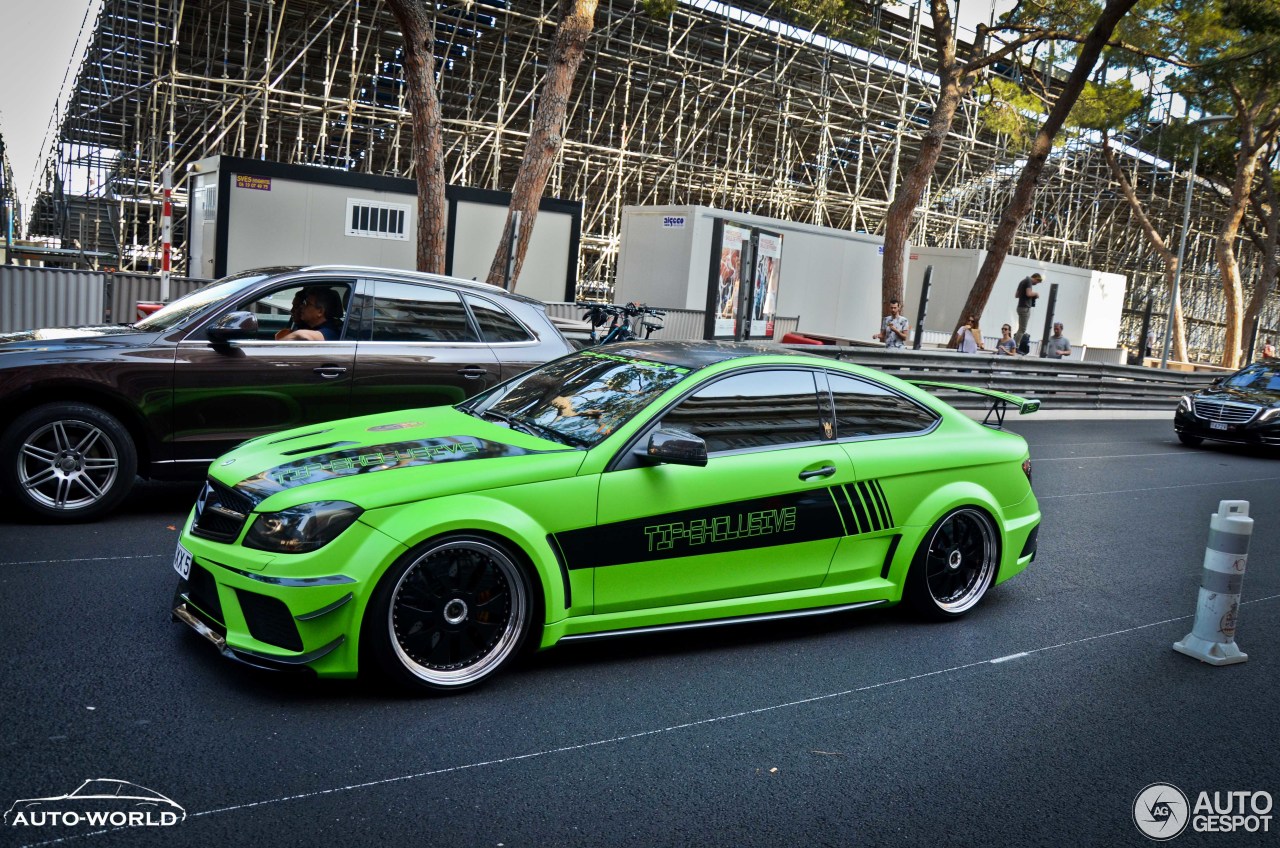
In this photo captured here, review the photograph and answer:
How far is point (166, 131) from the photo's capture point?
29.6m

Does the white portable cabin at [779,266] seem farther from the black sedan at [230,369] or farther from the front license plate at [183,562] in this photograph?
the front license plate at [183,562]

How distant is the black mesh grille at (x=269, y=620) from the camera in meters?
4.20

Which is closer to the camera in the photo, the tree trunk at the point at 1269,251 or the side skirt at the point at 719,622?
the side skirt at the point at 719,622

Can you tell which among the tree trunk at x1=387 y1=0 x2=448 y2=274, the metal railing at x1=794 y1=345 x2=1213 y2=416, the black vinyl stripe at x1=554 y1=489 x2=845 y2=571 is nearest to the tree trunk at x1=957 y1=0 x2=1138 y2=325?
the metal railing at x1=794 y1=345 x2=1213 y2=416

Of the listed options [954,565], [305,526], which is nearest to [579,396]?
[305,526]

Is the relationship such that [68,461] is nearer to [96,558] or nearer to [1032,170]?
[96,558]

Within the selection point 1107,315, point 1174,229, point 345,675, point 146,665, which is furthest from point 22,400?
point 1174,229

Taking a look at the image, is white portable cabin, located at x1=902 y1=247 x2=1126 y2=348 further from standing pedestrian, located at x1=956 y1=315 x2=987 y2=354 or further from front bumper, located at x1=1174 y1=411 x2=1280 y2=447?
front bumper, located at x1=1174 y1=411 x2=1280 y2=447

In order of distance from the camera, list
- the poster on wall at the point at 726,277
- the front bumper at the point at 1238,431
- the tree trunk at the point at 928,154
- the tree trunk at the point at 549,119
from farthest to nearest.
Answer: the tree trunk at the point at 928,154 → the poster on wall at the point at 726,277 → the front bumper at the point at 1238,431 → the tree trunk at the point at 549,119

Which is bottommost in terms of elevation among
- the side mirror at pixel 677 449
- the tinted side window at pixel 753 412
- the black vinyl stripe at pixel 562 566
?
the black vinyl stripe at pixel 562 566

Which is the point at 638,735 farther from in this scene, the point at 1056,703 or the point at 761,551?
the point at 1056,703

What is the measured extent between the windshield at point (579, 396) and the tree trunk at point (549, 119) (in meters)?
9.30

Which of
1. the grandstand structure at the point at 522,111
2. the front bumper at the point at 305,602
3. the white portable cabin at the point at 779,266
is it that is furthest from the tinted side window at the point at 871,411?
the grandstand structure at the point at 522,111

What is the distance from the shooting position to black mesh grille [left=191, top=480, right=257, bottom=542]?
446 cm
